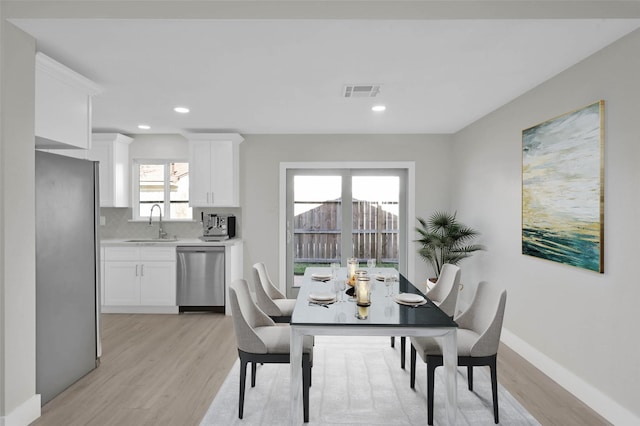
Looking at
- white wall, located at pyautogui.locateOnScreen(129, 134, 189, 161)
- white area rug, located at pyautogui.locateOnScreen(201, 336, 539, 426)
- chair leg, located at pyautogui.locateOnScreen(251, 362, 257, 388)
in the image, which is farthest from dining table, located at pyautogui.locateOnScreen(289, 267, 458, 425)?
white wall, located at pyautogui.locateOnScreen(129, 134, 189, 161)

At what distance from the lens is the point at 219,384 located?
2.89 m

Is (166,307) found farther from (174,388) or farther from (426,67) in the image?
(426,67)

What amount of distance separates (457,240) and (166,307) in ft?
12.6

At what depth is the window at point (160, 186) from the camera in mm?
5500

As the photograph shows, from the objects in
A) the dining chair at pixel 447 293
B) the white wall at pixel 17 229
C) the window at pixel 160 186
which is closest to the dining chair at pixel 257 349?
the dining chair at pixel 447 293

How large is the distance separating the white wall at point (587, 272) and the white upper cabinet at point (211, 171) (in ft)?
11.0

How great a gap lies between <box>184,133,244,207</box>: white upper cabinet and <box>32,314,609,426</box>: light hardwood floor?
5.94ft

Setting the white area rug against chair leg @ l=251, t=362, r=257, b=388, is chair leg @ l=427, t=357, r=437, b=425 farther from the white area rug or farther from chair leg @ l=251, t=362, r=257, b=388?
chair leg @ l=251, t=362, r=257, b=388

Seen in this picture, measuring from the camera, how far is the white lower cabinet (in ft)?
15.7

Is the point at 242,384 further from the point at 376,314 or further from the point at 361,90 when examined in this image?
the point at 361,90

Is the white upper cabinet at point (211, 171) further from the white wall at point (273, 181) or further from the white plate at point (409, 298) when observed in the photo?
the white plate at point (409, 298)

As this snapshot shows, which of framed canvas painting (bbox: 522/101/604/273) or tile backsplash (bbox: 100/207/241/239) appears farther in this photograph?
tile backsplash (bbox: 100/207/241/239)

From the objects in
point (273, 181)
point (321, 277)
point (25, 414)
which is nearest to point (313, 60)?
point (321, 277)

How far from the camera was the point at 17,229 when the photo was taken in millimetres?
2234
